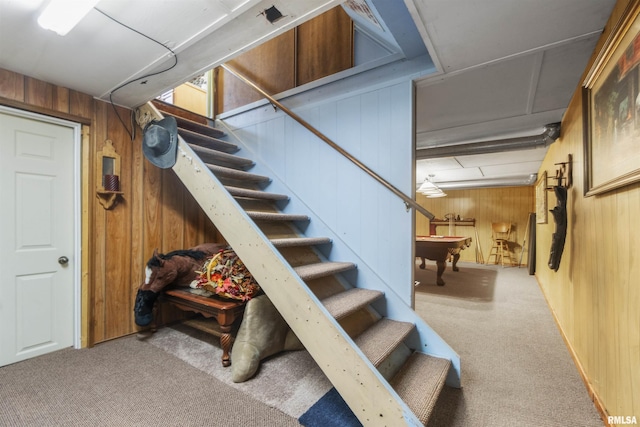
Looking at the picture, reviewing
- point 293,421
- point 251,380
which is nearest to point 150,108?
point 251,380

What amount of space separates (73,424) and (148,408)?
358 mm

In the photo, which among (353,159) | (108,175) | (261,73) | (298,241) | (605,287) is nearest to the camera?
(605,287)

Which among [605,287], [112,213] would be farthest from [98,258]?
[605,287]

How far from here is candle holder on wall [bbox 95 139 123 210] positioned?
2.50m

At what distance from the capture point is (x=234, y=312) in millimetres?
2156

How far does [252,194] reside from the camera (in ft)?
7.93

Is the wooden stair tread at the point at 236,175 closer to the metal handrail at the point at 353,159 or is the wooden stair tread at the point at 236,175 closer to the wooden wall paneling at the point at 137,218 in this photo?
the metal handrail at the point at 353,159

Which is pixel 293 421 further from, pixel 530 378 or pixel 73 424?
pixel 530 378

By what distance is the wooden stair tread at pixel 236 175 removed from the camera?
2420 millimetres

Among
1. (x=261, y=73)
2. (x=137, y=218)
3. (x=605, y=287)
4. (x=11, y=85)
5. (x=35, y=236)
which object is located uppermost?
(x=261, y=73)

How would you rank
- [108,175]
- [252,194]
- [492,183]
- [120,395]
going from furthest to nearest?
[492,183], [108,175], [252,194], [120,395]

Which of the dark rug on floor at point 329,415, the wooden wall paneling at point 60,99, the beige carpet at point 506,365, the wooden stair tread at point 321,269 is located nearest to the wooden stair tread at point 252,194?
the wooden stair tread at point 321,269

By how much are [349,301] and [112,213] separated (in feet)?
7.62

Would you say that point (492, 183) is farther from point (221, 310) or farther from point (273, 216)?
point (221, 310)
